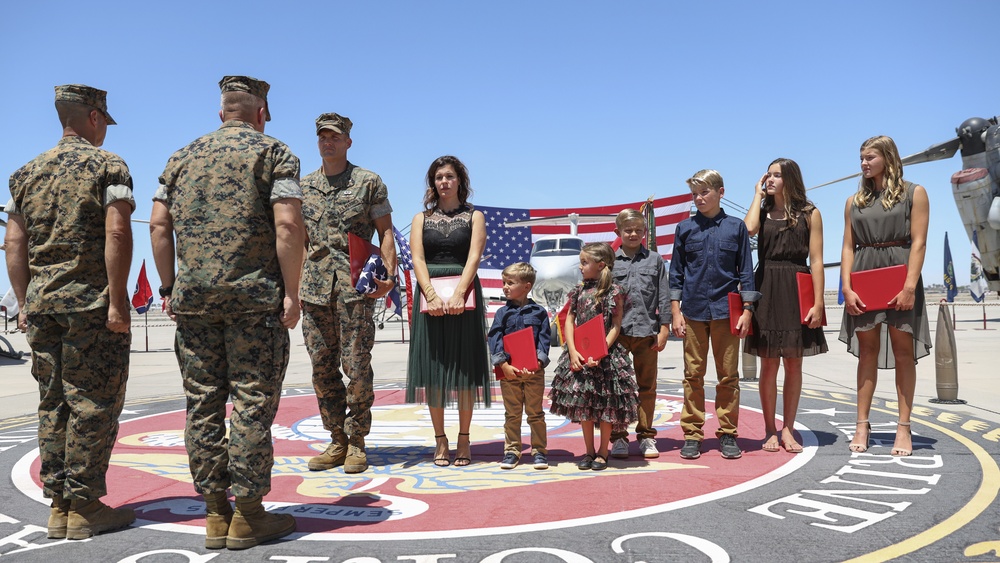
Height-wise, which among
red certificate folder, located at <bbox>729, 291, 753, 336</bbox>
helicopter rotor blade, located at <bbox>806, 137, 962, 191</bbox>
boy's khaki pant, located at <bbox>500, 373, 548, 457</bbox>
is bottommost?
boy's khaki pant, located at <bbox>500, 373, 548, 457</bbox>

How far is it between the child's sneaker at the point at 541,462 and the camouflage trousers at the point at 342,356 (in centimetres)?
112

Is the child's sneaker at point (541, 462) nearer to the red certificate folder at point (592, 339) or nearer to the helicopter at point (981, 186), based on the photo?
the red certificate folder at point (592, 339)

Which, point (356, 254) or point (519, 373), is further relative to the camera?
point (519, 373)

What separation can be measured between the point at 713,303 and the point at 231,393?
3105 millimetres

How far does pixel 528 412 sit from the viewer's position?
4438 millimetres

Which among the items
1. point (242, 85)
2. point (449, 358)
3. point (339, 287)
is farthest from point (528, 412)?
point (242, 85)

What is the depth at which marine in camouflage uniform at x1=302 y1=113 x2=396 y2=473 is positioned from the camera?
4.35 meters

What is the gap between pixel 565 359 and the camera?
4.54 m

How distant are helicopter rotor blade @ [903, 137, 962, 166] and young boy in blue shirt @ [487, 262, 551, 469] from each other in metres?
19.5

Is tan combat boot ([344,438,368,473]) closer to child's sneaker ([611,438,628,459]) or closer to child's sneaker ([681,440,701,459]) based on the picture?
child's sneaker ([611,438,628,459])

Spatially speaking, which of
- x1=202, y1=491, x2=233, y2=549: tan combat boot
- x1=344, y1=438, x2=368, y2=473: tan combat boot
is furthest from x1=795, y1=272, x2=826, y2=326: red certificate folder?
x1=202, y1=491, x2=233, y2=549: tan combat boot

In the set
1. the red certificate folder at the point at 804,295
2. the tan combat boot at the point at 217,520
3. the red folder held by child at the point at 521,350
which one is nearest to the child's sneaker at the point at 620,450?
the red folder held by child at the point at 521,350

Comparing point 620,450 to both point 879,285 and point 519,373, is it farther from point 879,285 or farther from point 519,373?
point 879,285

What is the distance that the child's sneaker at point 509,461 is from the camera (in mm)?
4324
